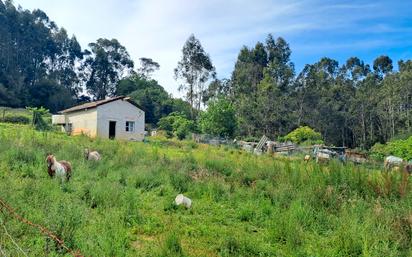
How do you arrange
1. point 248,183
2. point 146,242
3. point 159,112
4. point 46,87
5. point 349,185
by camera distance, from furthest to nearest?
point 46,87 → point 159,112 → point 248,183 → point 349,185 → point 146,242

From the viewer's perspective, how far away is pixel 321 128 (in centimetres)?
5881

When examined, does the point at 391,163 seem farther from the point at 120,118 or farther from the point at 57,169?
the point at 120,118

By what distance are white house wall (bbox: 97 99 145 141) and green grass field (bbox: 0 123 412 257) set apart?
22.1 meters

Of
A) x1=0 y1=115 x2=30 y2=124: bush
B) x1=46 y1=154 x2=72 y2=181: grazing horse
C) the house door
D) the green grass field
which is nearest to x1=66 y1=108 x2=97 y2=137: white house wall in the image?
the house door

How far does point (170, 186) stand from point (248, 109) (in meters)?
46.8

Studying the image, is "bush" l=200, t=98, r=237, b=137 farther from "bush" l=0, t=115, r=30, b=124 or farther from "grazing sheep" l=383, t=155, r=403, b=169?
"grazing sheep" l=383, t=155, r=403, b=169

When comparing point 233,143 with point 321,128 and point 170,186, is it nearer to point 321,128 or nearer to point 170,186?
point 170,186

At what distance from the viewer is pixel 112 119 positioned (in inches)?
1339

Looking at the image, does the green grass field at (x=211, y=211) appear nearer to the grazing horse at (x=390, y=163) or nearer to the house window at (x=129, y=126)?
the grazing horse at (x=390, y=163)

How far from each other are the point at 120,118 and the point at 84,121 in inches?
129

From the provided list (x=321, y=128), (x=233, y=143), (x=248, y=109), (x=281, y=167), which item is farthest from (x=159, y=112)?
(x=281, y=167)

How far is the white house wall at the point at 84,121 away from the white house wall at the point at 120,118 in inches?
20.7

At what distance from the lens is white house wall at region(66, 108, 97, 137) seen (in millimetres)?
33281

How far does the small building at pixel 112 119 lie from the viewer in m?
33.3
